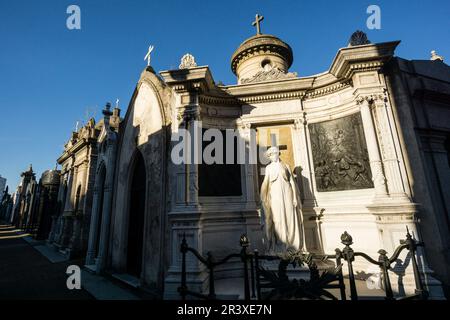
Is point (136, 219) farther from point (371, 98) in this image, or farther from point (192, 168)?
point (371, 98)

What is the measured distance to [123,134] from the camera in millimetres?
9328

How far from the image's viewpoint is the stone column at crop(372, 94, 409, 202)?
5015 mm

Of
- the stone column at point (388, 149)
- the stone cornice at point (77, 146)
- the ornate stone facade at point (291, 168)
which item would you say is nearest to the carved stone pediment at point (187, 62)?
the ornate stone facade at point (291, 168)

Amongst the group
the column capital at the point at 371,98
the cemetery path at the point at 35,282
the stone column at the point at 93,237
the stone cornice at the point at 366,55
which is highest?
the stone cornice at the point at 366,55

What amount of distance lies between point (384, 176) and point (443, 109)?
335 centimetres

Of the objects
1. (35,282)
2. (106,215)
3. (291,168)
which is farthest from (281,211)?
(35,282)

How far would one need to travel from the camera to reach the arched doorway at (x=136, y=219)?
7232 millimetres

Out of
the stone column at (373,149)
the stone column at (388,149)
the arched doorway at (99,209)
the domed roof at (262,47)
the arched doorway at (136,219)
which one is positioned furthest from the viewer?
the domed roof at (262,47)

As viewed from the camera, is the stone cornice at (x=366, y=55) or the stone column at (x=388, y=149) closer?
the stone column at (x=388, y=149)

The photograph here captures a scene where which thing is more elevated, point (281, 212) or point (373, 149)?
point (373, 149)

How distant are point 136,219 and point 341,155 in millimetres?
6987

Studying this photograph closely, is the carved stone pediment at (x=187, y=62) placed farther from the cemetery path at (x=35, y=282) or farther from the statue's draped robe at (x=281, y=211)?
the cemetery path at (x=35, y=282)

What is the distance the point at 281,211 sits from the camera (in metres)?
5.39

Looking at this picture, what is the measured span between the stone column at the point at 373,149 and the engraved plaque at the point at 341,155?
323 mm
